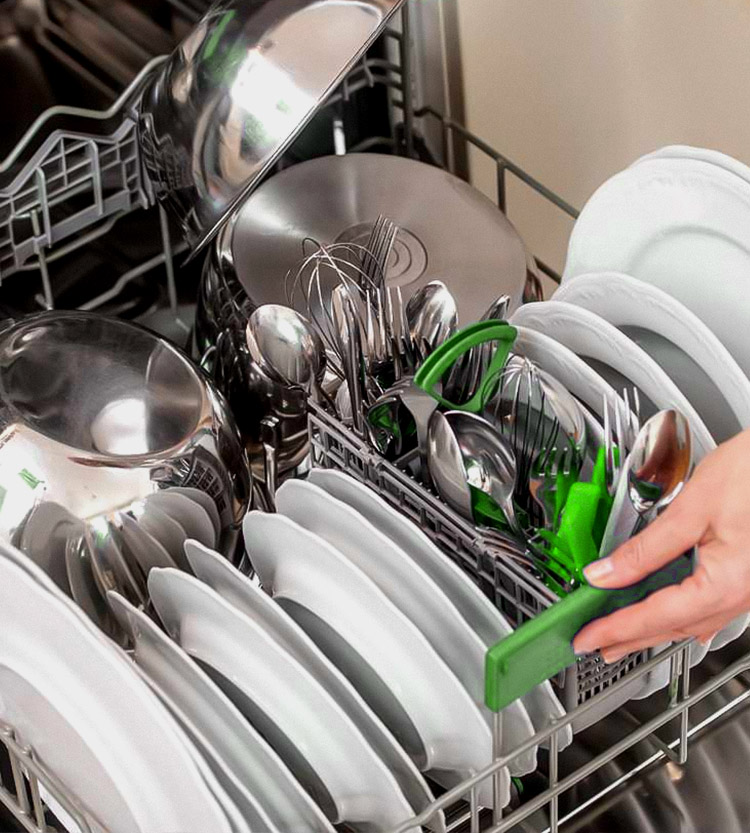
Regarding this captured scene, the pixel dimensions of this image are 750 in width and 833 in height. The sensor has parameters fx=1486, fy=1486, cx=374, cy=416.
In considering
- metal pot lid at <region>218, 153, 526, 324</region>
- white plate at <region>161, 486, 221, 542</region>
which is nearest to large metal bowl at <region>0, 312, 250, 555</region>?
white plate at <region>161, 486, 221, 542</region>

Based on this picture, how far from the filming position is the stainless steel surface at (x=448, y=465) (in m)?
0.67

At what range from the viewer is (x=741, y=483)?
593 millimetres

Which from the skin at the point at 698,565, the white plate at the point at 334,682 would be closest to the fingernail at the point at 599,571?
the skin at the point at 698,565

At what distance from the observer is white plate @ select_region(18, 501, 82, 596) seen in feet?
2.38

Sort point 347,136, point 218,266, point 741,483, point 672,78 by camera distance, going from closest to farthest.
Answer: point 741,483
point 218,266
point 672,78
point 347,136

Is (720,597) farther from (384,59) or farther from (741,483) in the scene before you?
(384,59)

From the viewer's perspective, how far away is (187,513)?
764 millimetres

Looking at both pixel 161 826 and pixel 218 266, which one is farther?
pixel 218 266

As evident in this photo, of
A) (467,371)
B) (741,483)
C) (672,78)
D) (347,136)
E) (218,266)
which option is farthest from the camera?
(347,136)

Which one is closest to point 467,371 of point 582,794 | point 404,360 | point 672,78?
point 404,360

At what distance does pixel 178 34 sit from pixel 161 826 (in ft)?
2.19

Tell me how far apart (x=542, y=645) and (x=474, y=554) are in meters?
0.10

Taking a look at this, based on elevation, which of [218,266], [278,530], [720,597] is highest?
[218,266]

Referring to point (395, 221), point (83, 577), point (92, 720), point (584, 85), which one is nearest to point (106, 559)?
point (83, 577)
